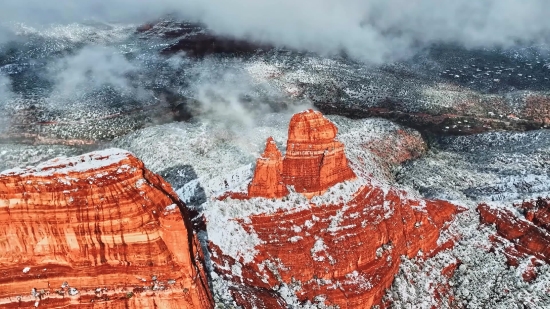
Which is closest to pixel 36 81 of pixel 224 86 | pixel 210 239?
pixel 224 86

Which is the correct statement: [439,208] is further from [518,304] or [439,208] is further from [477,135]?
[477,135]

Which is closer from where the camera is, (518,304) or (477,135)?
(518,304)

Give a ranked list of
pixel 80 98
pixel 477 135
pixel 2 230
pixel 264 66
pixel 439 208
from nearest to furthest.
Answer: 1. pixel 2 230
2. pixel 439 208
3. pixel 477 135
4. pixel 80 98
5. pixel 264 66

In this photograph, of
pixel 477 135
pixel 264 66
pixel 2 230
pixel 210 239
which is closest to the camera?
pixel 2 230

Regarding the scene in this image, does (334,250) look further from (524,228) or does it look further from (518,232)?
(524,228)

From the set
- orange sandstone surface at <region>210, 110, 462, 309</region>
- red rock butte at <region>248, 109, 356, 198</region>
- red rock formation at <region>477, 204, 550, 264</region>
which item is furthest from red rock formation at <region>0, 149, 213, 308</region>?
red rock formation at <region>477, 204, 550, 264</region>

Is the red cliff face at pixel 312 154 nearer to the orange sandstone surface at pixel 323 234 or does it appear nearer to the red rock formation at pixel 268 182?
the orange sandstone surface at pixel 323 234

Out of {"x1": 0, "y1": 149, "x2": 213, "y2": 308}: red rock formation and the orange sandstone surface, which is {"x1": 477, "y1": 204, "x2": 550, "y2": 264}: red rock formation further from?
{"x1": 0, "y1": 149, "x2": 213, "y2": 308}: red rock formation
